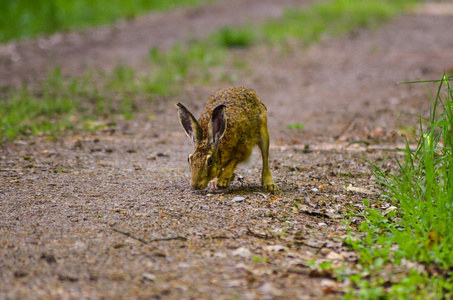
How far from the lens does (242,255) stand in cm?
358

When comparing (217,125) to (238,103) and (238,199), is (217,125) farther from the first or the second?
(238,199)

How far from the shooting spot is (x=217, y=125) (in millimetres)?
4785

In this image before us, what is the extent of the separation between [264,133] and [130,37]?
37.2ft

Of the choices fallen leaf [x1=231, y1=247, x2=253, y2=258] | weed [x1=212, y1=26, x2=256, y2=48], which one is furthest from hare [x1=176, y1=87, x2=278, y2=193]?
weed [x1=212, y1=26, x2=256, y2=48]

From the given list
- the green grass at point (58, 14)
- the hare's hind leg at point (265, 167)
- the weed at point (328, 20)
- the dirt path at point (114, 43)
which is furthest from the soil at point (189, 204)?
the weed at point (328, 20)

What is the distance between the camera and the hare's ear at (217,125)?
474 cm

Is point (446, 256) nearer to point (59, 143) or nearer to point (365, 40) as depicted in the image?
point (59, 143)

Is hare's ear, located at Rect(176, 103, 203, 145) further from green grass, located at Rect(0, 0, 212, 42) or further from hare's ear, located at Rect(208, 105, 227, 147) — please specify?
green grass, located at Rect(0, 0, 212, 42)

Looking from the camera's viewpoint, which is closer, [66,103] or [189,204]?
[189,204]

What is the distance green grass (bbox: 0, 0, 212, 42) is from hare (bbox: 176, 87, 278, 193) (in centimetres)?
1099

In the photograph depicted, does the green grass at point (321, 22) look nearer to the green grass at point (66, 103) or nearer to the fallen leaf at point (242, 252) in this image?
the green grass at point (66, 103)

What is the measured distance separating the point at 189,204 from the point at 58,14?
1356cm

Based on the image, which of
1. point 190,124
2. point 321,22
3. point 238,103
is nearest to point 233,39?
point 321,22

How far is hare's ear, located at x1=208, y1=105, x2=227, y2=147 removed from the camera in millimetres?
4738
